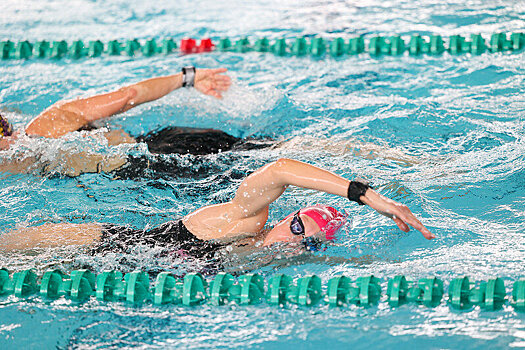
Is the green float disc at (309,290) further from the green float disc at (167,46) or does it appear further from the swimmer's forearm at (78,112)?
the green float disc at (167,46)

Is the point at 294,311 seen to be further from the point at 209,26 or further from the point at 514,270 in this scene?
the point at 209,26

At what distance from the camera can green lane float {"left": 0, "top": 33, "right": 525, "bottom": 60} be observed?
5.78m

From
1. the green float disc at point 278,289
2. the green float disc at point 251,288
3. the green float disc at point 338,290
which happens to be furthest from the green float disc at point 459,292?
the green float disc at point 251,288

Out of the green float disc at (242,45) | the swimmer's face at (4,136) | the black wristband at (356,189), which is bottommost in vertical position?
the swimmer's face at (4,136)

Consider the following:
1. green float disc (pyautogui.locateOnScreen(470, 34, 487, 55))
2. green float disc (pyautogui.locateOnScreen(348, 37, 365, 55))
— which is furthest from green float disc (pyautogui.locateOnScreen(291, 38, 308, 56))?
green float disc (pyautogui.locateOnScreen(470, 34, 487, 55))

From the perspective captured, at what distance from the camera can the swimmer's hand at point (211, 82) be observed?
4.45 metres

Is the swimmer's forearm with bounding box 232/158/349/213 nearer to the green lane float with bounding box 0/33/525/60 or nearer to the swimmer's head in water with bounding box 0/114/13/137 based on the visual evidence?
the swimmer's head in water with bounding box 0/114/13/137

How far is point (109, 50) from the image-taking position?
6332mm

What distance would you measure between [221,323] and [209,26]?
5.02m

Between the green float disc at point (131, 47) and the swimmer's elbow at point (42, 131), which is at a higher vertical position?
the green float disc at point (131, 47)

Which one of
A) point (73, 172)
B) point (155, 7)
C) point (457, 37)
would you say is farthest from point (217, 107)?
point (155, 7)

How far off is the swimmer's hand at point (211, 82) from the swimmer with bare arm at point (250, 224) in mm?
1473

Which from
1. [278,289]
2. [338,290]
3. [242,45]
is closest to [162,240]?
[278,289]

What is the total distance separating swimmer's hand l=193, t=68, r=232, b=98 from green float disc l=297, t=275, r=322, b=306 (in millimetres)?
2020
